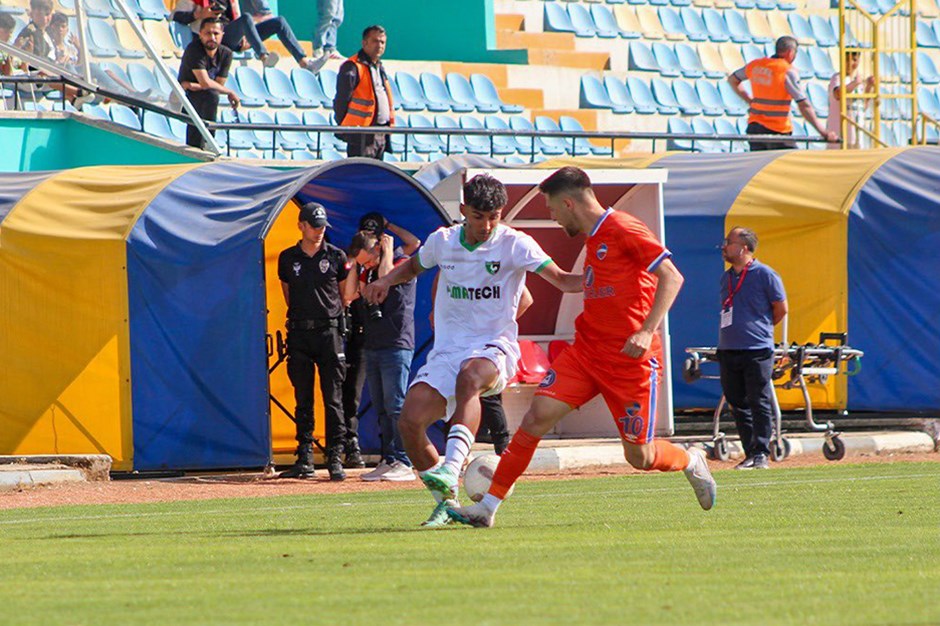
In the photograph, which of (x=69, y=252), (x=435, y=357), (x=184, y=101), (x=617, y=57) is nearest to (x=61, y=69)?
(x=184, y=101)

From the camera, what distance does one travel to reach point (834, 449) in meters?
17.0

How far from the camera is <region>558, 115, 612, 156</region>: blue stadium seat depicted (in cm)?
2712

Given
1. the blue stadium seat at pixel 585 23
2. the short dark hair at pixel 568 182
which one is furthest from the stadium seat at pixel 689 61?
the short dark hair at pixel 568 182

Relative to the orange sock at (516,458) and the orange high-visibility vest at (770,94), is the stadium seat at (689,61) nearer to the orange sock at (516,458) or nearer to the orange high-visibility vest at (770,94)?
the orange high-visibility vest at (770,94)

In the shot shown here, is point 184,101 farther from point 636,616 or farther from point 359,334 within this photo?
point 636,616

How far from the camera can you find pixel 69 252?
51.7ft

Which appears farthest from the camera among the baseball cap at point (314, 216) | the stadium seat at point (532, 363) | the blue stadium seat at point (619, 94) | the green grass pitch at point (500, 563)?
the blue stadium seat at point (619, 94)

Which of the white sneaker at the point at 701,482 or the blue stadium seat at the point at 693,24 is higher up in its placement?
the blue stadium seat at the point at 693,24

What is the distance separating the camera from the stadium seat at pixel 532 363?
1825cm

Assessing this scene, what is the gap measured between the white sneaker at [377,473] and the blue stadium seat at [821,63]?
19809 mm

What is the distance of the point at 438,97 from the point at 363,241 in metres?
12.7

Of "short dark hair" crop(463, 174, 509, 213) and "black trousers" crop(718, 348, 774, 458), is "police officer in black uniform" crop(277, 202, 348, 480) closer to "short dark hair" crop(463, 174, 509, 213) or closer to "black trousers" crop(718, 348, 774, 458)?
"black trousers" crop(718, 348, 774, 458)

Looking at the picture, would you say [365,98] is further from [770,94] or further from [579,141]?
[579,141]

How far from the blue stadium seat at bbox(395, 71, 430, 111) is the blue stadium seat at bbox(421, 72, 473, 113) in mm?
53
